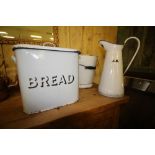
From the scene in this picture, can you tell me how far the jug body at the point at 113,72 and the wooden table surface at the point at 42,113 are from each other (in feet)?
0.15

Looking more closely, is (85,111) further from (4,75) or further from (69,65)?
(4,75)

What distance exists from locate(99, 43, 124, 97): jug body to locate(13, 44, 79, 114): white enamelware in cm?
21

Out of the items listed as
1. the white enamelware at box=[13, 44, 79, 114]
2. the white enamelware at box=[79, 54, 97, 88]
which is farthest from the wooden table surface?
the white enamelware at box=[79, 54, 97, 88]

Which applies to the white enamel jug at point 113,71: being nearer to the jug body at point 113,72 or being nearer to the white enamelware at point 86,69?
the jug body at point 113,72

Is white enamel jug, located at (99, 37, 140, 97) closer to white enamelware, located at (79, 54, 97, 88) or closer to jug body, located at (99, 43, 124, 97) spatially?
jug body, located at (99, 43, 124, 97)

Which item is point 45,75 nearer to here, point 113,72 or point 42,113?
point 42,113

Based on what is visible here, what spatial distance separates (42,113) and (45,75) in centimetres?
17

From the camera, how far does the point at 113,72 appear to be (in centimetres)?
71

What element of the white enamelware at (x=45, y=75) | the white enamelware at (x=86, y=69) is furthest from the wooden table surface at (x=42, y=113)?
the white enamelware at (x=86, y=69)

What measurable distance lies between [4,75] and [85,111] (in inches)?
24.2

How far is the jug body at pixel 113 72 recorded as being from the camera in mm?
701

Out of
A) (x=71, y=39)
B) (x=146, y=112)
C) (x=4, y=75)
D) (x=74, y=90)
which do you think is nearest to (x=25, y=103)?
(x=74, y=90)

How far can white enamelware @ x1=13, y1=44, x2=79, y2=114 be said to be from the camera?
1.62ft
